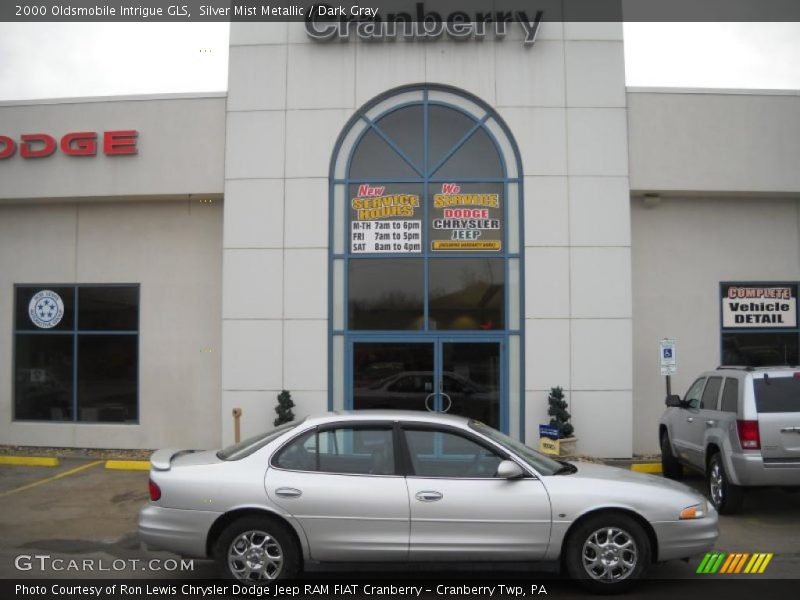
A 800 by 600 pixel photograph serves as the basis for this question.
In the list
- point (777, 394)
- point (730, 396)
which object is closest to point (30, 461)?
point (730, 396)

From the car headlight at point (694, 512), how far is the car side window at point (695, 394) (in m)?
4.43

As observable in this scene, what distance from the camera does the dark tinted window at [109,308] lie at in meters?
14.2

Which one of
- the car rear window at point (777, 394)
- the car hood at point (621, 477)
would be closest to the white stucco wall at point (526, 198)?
the car rear window at point (777, 394)

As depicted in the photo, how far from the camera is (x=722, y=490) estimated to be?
29.5 feet

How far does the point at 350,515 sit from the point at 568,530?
1802 mm

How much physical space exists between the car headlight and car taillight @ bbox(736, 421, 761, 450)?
2.73 m

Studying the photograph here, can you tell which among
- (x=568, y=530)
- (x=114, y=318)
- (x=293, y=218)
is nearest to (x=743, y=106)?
(x=293, y=218)

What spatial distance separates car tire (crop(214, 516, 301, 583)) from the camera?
5.98m

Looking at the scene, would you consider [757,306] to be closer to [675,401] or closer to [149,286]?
[675,401]

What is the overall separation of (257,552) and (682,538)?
3519mm

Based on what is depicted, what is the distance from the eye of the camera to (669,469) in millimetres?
11469

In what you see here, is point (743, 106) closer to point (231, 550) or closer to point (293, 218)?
point (293, 218)

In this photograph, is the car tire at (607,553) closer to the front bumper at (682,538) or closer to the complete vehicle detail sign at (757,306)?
the front bumper at (682,538)

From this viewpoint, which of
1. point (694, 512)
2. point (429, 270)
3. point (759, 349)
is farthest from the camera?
point (759, 349)
